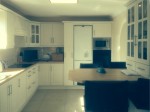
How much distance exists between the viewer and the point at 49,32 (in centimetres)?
692

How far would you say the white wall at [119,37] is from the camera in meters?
5.45

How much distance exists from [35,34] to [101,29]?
2158 mm

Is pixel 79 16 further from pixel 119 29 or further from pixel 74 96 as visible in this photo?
pixel 74 96

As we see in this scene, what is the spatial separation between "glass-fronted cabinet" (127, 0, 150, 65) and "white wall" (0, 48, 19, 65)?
2.91m

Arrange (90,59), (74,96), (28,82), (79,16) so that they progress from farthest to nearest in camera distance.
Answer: (79,16)
(90,59)
(74,96)
(28,82)

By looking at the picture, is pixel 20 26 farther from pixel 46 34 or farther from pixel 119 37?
pixel 119 37

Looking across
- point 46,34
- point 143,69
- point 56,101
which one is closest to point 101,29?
point 46,34

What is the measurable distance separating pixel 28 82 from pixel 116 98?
2.97 meters

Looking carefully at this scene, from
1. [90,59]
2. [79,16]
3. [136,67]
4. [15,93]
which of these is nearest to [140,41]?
[136,67]

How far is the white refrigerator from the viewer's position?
21.5 feet

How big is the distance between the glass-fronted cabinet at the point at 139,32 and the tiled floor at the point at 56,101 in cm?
183

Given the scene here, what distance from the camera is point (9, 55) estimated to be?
543 centimetres

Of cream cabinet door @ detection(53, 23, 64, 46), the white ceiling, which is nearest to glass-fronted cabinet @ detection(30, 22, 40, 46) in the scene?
cream cabinet door @ detection(53, 23, 64, 46)

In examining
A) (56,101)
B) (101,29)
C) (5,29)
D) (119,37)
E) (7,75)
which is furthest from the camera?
(101,29)
